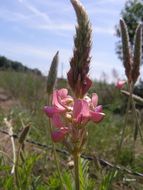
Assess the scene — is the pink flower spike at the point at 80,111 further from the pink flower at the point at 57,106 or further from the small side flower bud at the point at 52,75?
the small side flower bud at the point at 52,75

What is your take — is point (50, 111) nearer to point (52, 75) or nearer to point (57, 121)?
point (57, 121)

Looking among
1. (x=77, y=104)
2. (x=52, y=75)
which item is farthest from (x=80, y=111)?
(x=52, y=75)

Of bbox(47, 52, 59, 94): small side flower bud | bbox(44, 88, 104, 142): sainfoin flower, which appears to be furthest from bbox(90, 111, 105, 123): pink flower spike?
bbox(47, 52, 59, 94): small side flower bud

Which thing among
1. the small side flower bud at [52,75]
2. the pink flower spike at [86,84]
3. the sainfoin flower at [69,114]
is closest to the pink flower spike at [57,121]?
the sainfoin flower at [69,114]

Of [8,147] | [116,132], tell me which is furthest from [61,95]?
[116,132]

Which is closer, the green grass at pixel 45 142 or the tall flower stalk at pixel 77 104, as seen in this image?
the tall flower stalk at pixel 77 104

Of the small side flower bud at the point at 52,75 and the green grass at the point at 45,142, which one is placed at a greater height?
the small side flower bud at the point at 52,75

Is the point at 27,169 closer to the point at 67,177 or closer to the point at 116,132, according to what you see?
the point at 67,177

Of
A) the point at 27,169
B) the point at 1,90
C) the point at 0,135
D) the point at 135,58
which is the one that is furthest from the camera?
the point at 1,90
